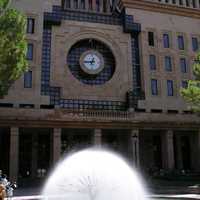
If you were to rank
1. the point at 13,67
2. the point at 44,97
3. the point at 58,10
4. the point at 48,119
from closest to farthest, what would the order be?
the point at 13,67 < the point at 48,119 < the point at 44,97 < the point at 58,10

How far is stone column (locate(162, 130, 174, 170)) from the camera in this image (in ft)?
124

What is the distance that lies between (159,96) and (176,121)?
16.1ft

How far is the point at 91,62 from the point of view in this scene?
140 feet

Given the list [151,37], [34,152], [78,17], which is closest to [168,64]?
[151,37]

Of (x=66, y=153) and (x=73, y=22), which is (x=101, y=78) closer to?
(x=73, y=22)

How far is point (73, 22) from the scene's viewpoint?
141 feet

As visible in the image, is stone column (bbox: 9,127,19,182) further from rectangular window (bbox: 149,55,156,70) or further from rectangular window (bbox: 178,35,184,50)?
rectangular window (bbox: 178,35,184,50)

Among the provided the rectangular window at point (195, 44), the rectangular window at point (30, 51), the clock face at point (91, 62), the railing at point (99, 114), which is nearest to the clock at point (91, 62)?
the clock face at point (91, 62)

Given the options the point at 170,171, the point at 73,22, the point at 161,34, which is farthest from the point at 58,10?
the point at 170,171

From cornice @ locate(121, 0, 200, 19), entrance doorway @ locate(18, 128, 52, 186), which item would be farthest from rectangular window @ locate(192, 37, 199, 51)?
entrance doorway @ locate(18, 128, 52, 186)

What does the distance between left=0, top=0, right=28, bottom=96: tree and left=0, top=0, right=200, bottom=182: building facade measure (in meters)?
15.1

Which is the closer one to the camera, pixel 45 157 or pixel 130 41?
pixel 45 157

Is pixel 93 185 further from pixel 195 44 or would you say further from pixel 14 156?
pixel 195 44

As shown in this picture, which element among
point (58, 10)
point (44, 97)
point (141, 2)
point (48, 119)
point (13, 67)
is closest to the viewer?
point (13, 67)
